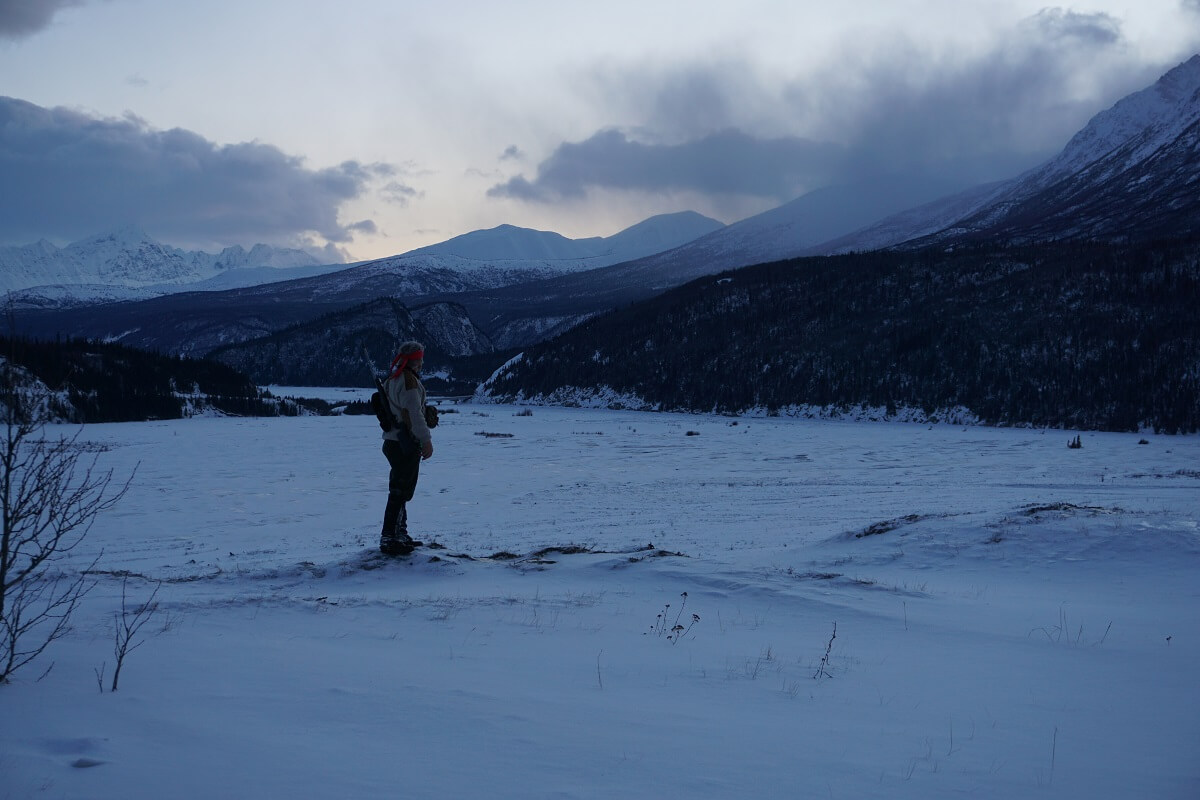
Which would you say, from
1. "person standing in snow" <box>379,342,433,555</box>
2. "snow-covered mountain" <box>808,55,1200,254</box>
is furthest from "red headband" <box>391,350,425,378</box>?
"snow-covered mountain" <box>808,55,1200,254</box>

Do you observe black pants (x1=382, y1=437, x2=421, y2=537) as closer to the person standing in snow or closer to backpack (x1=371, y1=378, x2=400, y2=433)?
the person standing in snow

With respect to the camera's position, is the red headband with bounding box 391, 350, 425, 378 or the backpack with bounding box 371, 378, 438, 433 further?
the backpack with bounding box 371, 378, 438, 433

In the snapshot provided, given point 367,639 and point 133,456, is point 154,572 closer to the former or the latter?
point 367,639

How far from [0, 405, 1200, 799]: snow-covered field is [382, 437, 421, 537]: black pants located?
520 millimetres

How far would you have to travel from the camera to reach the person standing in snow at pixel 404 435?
9.11 m

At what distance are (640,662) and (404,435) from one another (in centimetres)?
460

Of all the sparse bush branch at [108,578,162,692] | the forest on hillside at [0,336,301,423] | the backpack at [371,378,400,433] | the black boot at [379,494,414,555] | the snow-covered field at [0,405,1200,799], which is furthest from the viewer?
the forest on hillside at [0,336,301,423]

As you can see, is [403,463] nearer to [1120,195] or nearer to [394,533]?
[394,533]

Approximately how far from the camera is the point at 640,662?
5.93 m

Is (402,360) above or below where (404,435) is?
above

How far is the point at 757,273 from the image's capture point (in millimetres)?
87188

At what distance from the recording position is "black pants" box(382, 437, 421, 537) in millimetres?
9359

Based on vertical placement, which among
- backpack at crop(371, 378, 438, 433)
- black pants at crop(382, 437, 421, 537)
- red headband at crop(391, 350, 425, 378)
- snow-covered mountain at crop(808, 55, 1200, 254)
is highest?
snow-covered mountain at crop(808, 55, 1200, 254)

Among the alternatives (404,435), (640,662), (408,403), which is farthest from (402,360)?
(640,662)
